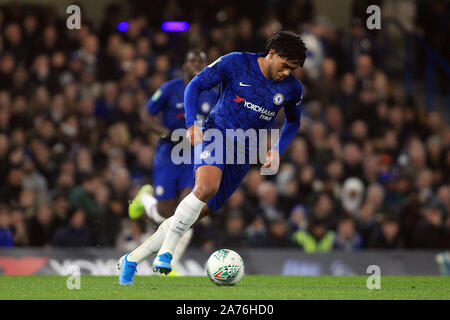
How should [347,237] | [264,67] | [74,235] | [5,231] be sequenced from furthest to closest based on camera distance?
[347,237] < [74,235] < [5,231] < [264,67]

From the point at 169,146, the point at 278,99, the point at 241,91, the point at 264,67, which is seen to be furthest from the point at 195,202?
the point at 169,146

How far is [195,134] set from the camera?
763cm

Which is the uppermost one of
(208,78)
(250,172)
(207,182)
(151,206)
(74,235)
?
(250,172)

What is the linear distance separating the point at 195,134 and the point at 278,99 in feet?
3.03

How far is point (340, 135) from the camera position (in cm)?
1600

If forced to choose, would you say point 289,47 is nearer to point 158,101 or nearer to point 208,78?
point 208,78

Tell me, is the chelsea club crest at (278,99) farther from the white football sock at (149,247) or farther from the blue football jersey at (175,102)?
the blue football jersey at (175,102)

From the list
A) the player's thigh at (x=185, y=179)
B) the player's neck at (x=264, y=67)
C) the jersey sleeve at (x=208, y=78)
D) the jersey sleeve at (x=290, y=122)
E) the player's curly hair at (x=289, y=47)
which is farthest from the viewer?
the player's thigh at (x=185, y=179)

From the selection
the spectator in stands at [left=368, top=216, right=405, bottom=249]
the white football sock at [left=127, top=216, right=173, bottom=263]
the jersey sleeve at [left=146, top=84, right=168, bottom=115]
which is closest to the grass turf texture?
the white football sock at [left=127, top=216, right=173, bottom=263]

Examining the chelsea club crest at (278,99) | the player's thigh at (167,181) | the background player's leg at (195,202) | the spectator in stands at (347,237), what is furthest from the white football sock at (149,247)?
the spectator in stands at (347,237)

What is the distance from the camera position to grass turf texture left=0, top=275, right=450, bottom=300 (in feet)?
22.9

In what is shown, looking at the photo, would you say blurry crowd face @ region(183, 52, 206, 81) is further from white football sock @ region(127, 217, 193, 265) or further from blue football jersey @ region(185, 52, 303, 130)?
white football sock @ region(127, 217, 193, 265)

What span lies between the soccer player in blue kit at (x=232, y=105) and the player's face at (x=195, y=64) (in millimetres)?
1966

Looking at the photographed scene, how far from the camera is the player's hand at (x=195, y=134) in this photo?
7617mm
